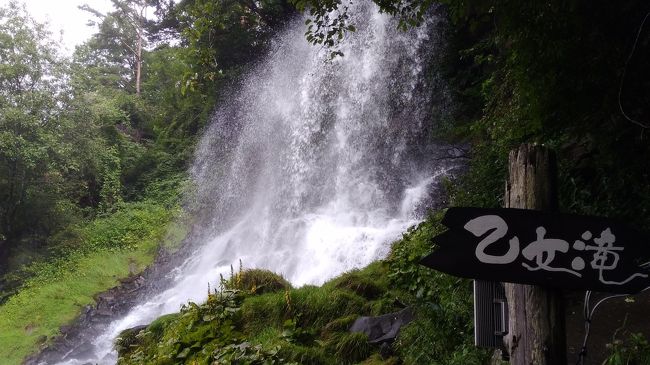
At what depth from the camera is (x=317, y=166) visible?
14.4 meters

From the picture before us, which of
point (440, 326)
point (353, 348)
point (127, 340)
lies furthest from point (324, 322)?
point (127, 340)

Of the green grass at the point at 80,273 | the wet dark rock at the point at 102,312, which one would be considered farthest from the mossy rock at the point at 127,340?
the green grass at the point at 80,273

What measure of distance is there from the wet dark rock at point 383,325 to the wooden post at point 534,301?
3295mm

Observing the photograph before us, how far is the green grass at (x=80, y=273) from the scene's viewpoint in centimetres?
1249

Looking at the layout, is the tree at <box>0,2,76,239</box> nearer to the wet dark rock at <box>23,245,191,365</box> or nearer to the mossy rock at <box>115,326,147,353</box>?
the wet dark rock at <box>23,245,191,365</box>

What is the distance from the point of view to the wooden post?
1.87 m

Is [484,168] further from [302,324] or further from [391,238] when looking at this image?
[391,238]

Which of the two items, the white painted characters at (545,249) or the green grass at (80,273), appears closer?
the white painted characters at (545,249)

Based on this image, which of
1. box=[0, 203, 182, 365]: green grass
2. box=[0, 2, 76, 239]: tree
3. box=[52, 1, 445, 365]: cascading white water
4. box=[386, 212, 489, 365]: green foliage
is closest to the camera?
box=[386, 212, 489, 365]: green foliage

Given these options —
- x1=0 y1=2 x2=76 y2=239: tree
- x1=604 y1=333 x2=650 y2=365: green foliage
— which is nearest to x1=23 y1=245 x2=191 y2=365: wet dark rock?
x1=0 y1=2 x2=76 y2=239: tree

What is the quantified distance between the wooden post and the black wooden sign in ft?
0.25

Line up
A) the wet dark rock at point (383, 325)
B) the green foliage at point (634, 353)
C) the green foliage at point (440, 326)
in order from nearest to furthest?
the green foliage at point (634, 353)
the green foliage at point (440, 326)
the wet dark rock at point (383, 325)

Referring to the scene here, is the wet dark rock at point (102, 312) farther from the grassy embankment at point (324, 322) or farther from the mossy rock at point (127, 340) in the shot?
the grassy embankment at point (324, 322)

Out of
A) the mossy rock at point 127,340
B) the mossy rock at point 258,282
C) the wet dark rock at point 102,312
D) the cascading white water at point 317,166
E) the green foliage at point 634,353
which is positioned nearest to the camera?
the green foliage at point 634,353
